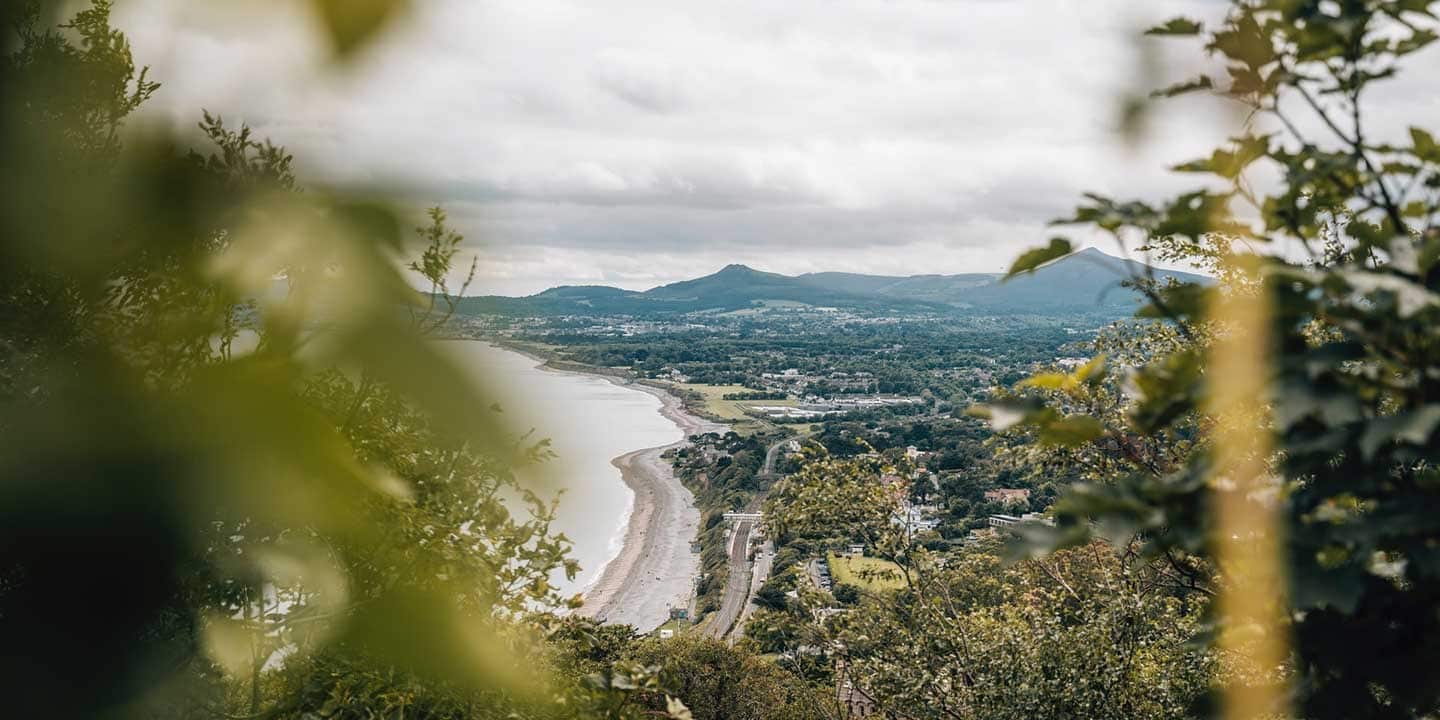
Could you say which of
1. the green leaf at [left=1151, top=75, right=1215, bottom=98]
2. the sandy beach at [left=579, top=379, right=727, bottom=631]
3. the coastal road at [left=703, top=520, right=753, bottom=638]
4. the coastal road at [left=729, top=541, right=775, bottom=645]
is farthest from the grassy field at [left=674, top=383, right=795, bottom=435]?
the green leaf at [left=1151, top=75, right=1215, bottom=98]

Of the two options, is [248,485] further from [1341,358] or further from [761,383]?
[761,383]

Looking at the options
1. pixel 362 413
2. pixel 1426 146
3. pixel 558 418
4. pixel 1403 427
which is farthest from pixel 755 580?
pixel 558 418

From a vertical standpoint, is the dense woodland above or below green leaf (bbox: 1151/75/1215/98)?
below

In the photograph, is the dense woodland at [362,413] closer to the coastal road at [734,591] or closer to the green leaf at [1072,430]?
the green leaf at [1072,430]

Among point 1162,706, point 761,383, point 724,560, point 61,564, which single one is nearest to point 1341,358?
point 61,564

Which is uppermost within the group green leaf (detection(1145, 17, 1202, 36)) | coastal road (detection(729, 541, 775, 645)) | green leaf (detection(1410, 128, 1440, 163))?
green leaf (detection(1145, 17, 1202, 36))

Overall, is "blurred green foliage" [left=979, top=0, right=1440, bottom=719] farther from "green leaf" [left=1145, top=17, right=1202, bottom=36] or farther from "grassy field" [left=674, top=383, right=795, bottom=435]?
"grassy field" [left=674, top=383, right=795, bottom=435]

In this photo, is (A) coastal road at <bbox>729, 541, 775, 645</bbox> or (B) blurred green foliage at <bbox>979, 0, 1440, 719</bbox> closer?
(B) blurred green foliage at <bbox>979, 0, 1440, 719</bbox>
